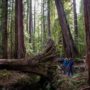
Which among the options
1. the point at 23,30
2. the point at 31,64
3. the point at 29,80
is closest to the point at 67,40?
the point at 23,30

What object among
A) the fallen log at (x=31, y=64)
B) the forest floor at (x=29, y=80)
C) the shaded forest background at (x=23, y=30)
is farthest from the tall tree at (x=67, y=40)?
the fallen log at (x=31, y=64)

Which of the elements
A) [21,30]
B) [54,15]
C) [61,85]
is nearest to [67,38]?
[21,30]

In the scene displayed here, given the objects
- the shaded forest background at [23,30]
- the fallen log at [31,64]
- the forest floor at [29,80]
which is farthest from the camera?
the shaded forest background at [23,30]

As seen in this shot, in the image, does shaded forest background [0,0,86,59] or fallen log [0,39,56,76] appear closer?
fallen log [0,39,56,76]

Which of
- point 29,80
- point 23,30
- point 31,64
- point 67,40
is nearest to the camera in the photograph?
point 31,64

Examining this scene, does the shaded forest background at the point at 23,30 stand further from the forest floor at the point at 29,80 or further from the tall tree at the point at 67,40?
the forest floor at the point at 29,80

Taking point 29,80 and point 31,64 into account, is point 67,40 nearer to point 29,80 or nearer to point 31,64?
point 29,80

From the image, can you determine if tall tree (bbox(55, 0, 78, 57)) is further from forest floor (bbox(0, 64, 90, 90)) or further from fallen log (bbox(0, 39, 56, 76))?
fallen log (bbox(0, 39, 56, 76))

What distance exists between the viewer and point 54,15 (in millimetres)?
39469

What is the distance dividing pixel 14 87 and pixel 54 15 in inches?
1143

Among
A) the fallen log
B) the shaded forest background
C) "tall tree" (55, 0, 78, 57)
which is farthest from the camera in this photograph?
"tall tree" (55, 0, 78, 57)

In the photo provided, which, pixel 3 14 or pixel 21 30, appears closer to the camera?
pixel 21 30

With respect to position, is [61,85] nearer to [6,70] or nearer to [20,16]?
[6,70]

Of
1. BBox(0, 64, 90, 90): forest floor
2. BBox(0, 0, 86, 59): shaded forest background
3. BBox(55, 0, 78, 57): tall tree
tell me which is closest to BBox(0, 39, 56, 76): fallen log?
BBox(0, 64, 90, 90): forest floor
